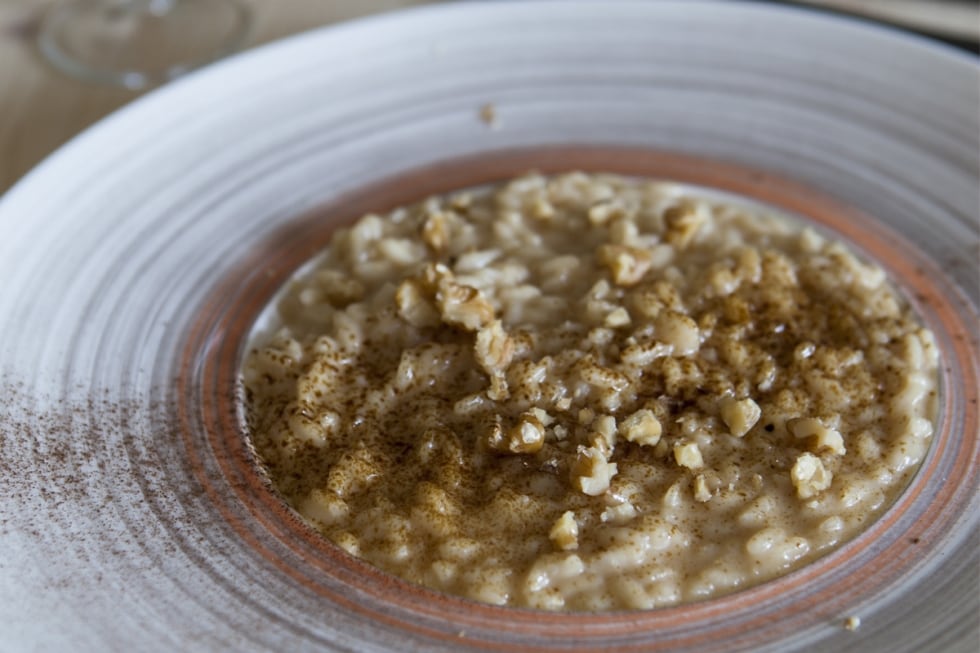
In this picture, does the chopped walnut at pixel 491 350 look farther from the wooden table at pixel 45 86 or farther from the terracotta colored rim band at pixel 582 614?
the wooden table at pixel 45 86

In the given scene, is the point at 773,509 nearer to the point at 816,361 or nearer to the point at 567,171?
the point at 816,361

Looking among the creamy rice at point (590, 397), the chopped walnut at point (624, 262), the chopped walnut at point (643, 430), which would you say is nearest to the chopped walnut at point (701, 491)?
the creamy rice at point (590, 397)

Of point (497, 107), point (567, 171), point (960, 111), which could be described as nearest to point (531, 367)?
point (567, 171)

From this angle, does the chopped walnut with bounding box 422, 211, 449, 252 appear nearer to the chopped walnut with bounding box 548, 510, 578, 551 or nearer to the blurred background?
the chopped walnut with bounding box 548, 510, 578, 551

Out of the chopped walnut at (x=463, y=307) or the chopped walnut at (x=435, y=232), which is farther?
the chopped walnut at (x=435, y=232)

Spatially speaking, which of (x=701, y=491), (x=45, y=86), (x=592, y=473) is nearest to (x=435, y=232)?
(x=592, y=473)

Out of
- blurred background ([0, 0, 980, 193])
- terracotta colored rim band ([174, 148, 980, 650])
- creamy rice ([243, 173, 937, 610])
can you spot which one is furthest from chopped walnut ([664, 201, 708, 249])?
blurred background ([0, 0, 980, 193])

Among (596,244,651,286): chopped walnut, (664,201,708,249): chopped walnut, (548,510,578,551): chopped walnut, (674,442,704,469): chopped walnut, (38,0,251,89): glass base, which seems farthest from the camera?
(38,0,251,89): glass base
